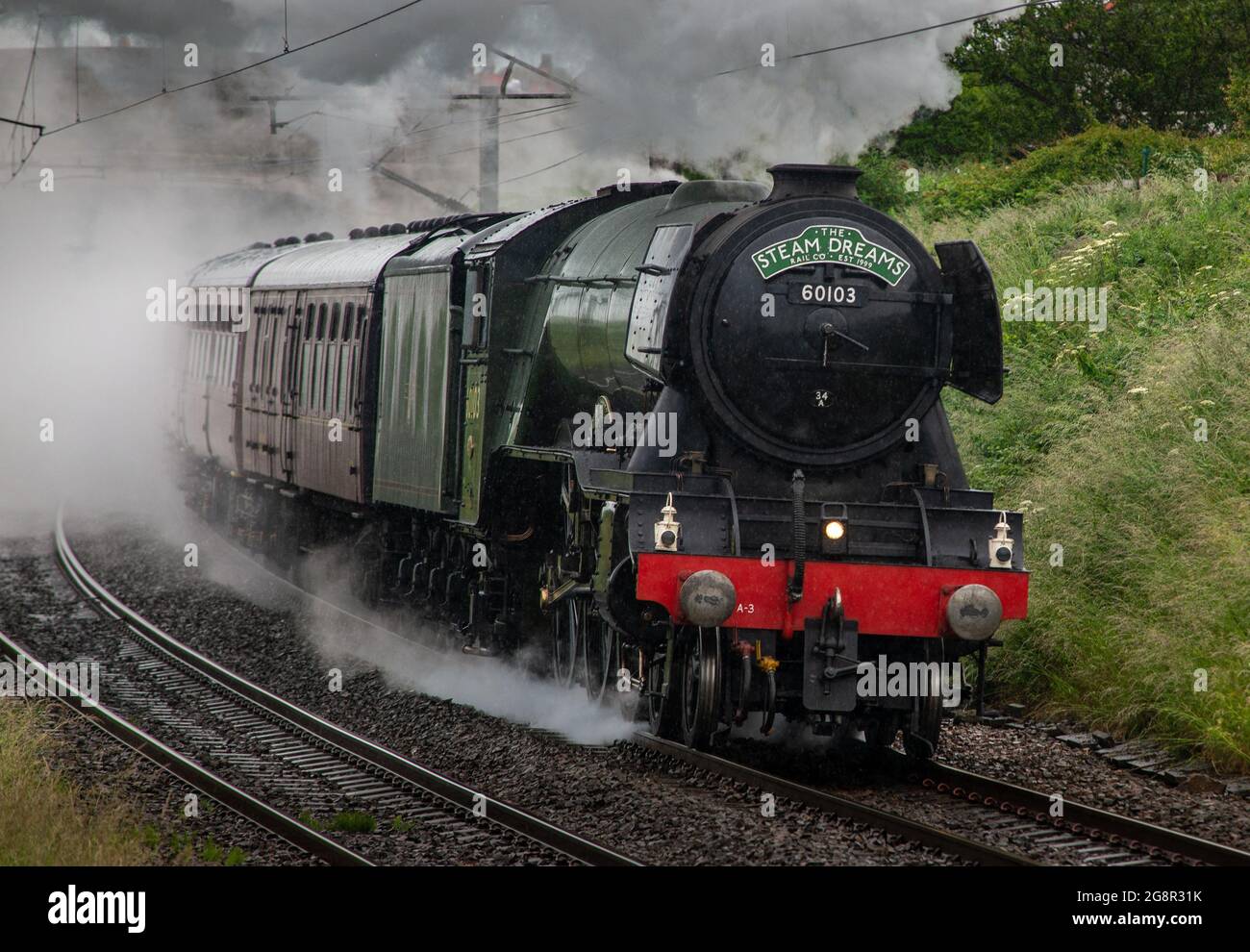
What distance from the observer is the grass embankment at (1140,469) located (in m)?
8.89

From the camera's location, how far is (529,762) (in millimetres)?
8867

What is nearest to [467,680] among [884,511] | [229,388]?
[884,511]

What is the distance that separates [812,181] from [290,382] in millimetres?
9061

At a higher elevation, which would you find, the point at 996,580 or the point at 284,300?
the point at 284,300

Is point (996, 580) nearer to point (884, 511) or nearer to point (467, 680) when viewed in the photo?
point (884, 511)

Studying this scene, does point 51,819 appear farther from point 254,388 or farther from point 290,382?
point 254,388

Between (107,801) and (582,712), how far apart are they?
3.19m

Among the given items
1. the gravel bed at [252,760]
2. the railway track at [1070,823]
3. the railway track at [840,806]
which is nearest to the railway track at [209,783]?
the gravel bed at [252,760]

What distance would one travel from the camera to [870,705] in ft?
27.4

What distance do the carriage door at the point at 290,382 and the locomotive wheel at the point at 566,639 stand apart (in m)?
5.94

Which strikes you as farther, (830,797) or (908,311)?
(908,311)

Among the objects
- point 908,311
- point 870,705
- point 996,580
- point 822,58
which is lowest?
point 870,705

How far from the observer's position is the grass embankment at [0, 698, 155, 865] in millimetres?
6402

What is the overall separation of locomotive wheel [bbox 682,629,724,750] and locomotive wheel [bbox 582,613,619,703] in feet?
3.95
